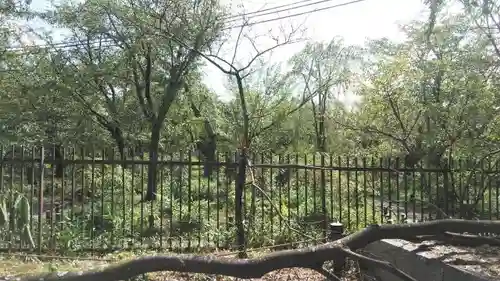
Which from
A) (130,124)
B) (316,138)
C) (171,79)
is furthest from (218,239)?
(316,138)

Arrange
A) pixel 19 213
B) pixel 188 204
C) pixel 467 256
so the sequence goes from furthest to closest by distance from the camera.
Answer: pixel 188 204, pixel 19 213, pixel 467 256

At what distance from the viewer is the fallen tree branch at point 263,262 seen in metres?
3.50

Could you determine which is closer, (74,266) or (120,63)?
(74,266)

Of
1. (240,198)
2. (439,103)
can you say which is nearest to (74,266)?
(240,198)

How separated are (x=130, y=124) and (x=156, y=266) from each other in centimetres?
1979

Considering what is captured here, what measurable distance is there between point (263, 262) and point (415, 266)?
2428 mm

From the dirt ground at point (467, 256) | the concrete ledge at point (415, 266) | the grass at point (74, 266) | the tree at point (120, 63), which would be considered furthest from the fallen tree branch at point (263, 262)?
the tree at point (120, 63)

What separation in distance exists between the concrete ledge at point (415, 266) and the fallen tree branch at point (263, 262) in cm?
90

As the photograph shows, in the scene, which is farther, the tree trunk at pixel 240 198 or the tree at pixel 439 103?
the tree at pixel 439 103

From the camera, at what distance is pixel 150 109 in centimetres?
2050

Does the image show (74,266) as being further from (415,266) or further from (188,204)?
(415,266)

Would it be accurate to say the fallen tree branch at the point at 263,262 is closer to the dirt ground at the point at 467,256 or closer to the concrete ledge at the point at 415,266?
the concrete ledge at the point at 415,266

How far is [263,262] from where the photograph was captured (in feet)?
12.1

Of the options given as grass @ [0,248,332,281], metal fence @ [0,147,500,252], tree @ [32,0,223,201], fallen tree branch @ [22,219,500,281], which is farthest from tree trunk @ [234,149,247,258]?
tree @ [32,0,223,201]
